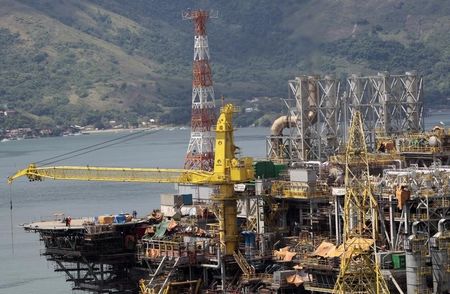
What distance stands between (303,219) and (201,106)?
27.6 meters

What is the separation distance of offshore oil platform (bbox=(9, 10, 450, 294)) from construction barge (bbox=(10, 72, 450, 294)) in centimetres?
6

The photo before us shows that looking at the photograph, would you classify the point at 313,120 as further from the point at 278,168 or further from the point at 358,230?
the point at 358,230

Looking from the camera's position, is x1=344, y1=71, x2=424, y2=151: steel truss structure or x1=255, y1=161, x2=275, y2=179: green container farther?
x1=344, y1=71, x2=424, y2=151: steel truss structure

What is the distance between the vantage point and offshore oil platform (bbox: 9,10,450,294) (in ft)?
175

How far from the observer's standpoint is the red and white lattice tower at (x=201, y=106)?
86625mm

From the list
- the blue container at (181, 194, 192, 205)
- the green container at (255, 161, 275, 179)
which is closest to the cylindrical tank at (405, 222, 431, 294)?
the green container at (255, 161, 275, 179)

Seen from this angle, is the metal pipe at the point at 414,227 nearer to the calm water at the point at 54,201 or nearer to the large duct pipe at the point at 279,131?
the large duct pipe at the point at 279,131

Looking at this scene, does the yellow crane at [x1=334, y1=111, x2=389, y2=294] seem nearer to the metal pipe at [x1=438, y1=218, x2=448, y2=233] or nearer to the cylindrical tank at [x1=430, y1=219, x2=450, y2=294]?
the cylindrical tank at [x1=430, y1=219, x2=450, y2=294]

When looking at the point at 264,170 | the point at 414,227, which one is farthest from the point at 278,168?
the point at 414,227

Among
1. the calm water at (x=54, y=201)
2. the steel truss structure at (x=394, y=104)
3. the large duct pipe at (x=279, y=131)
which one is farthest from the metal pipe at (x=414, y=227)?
the calm water at (x=54, y=201)

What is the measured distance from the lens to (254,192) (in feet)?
205

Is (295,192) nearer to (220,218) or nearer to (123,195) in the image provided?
(220,218)

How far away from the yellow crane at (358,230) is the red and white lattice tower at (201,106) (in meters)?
29.8

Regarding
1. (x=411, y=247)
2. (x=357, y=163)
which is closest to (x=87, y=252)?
(x=357, y=163)
